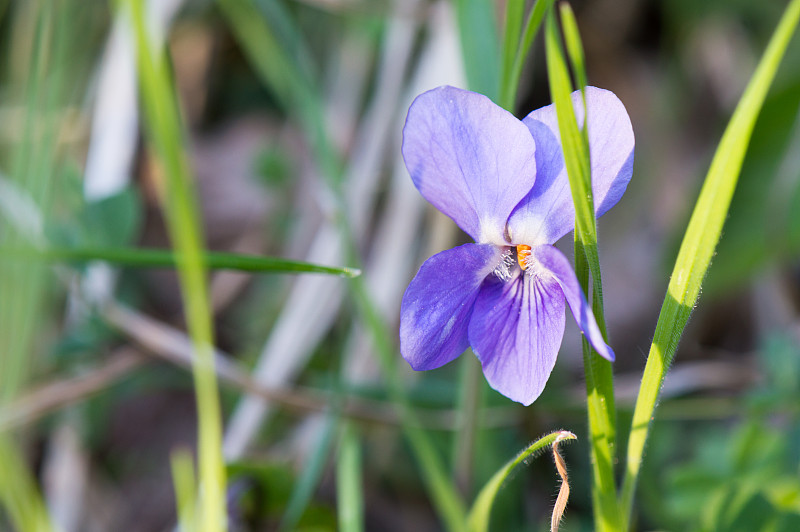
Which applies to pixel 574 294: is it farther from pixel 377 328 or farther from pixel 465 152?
pixel 377 328

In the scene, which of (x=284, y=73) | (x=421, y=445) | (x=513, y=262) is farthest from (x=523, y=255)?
(x=284, y=73)

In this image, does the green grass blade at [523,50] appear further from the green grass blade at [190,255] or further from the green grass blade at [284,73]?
the green grass blade at [284,73]

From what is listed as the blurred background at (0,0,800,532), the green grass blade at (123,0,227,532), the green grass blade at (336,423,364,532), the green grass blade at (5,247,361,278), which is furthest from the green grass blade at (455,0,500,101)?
the green grass blade at (336,423,364,532)

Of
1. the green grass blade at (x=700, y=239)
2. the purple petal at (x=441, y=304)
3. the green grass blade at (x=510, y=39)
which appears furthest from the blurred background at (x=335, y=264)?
the green grass blade at (x=700, y=239)

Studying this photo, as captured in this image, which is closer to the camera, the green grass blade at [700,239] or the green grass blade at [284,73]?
the green grass blade at [700,239]

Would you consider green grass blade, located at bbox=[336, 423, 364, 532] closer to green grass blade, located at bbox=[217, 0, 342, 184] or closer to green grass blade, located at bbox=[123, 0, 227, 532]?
green grass blade, located at bbox=[123, 0, 227, 532]

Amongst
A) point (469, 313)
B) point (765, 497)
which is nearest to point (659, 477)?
point (765, 497)

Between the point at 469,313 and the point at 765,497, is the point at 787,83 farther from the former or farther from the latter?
the point at 469,313
